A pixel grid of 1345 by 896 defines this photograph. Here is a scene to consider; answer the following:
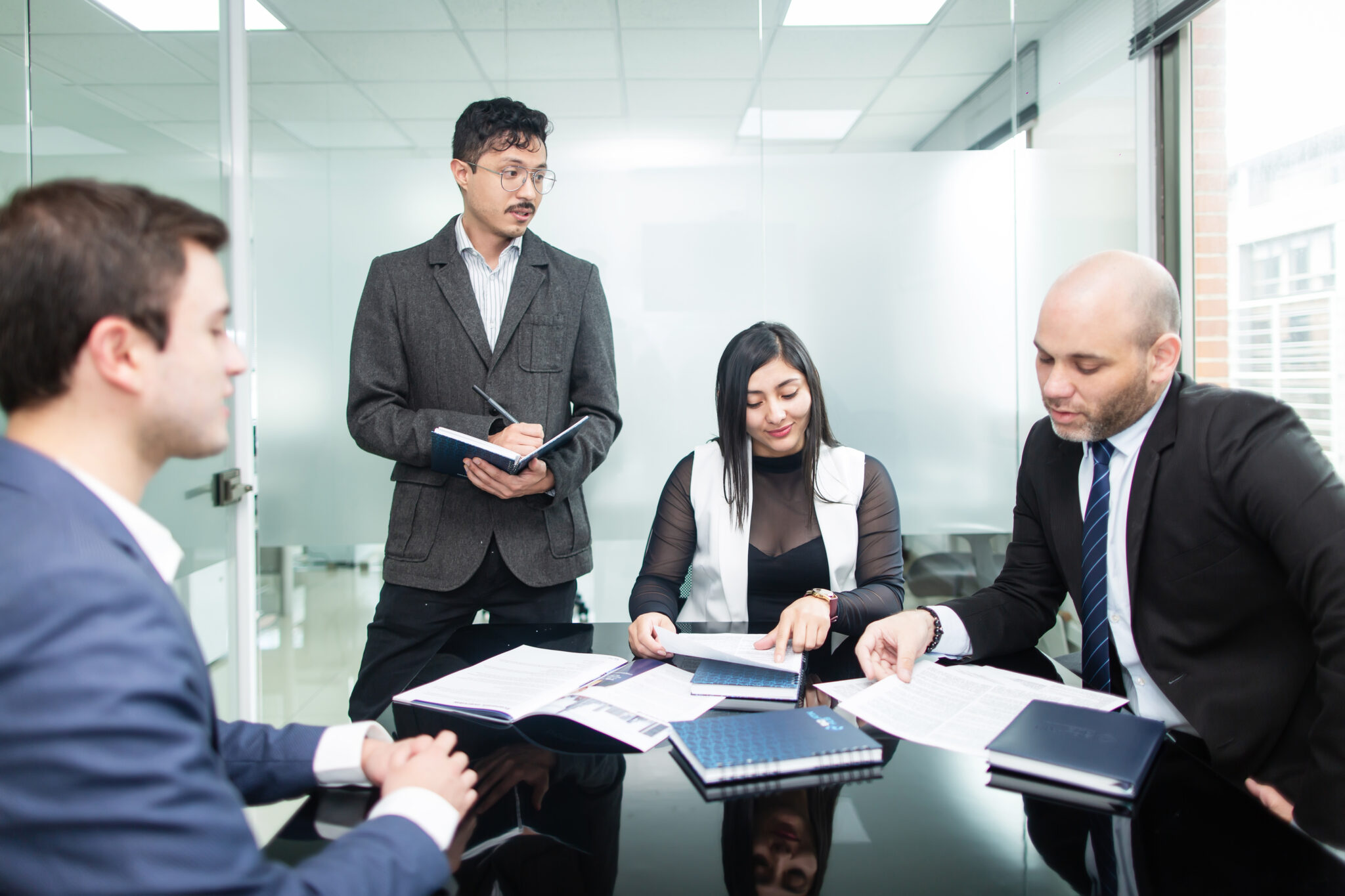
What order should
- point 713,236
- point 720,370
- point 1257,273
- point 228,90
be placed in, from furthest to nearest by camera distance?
1. point 713,236
2. point 228,90
3. point 1257,273
4. point 720,370

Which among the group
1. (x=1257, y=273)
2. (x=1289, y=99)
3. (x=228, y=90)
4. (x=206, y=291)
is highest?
(x=228, y=90)

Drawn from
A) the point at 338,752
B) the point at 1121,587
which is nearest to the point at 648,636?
the point at 338,752

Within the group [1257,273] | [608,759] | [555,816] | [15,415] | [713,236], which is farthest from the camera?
[713,236]

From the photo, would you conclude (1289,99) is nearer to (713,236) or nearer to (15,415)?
(713,236)

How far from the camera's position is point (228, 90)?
271cm

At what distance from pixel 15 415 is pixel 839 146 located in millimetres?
2689

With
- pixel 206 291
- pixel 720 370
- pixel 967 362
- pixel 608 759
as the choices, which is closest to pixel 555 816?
pixel 608 759

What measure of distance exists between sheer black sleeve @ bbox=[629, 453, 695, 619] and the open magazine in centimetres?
51

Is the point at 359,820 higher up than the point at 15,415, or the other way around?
the point at 15,415

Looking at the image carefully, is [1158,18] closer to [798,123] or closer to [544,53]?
[798,123]

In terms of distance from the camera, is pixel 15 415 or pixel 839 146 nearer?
pixel 15 415

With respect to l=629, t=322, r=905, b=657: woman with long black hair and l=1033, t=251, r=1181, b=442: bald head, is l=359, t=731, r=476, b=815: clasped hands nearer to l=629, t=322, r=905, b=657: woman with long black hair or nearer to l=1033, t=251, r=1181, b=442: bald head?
l=629, t=322, r=905, b=657: woman with long black hair

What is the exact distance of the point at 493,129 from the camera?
2229 mm

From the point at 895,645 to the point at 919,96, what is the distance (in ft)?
7.46
